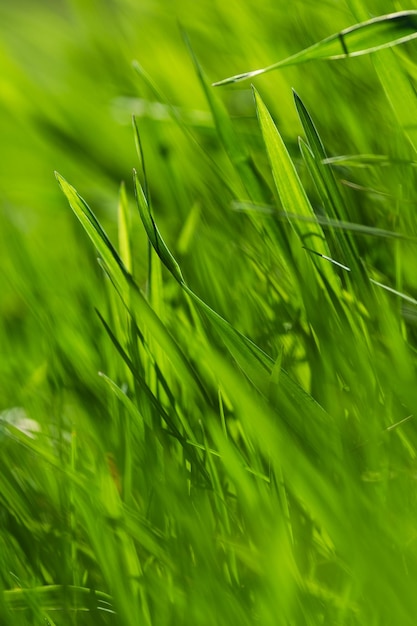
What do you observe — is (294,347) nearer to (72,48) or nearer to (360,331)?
(360,331)

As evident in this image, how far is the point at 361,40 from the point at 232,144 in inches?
5.6

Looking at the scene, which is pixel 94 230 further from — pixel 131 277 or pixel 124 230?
pixel 124 230

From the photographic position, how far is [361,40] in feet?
1.71

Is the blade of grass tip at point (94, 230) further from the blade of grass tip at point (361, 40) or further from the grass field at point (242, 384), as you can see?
the blade of grass tip at point (361, 40)

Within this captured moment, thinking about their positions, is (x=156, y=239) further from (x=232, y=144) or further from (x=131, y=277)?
(x=232, y=144)

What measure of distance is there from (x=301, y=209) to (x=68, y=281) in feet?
1.11

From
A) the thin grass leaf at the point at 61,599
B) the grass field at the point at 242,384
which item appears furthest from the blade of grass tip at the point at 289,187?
the thin grass leaf at the point at 61,599

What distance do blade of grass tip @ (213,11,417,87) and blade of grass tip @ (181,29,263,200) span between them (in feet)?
0.34

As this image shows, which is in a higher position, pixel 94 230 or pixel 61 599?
pixel 94 230

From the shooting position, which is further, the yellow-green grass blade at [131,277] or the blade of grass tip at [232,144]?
the blade of grass tip at [232,144]

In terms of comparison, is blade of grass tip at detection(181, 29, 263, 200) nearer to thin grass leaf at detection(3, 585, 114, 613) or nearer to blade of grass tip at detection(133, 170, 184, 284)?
blade of grass tip at detection(133, 170, 184, 284)

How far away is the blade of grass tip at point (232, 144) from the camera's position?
0.62 metres

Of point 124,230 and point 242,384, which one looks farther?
point 124,230

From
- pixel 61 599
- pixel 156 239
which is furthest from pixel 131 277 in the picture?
pixel 61 599
